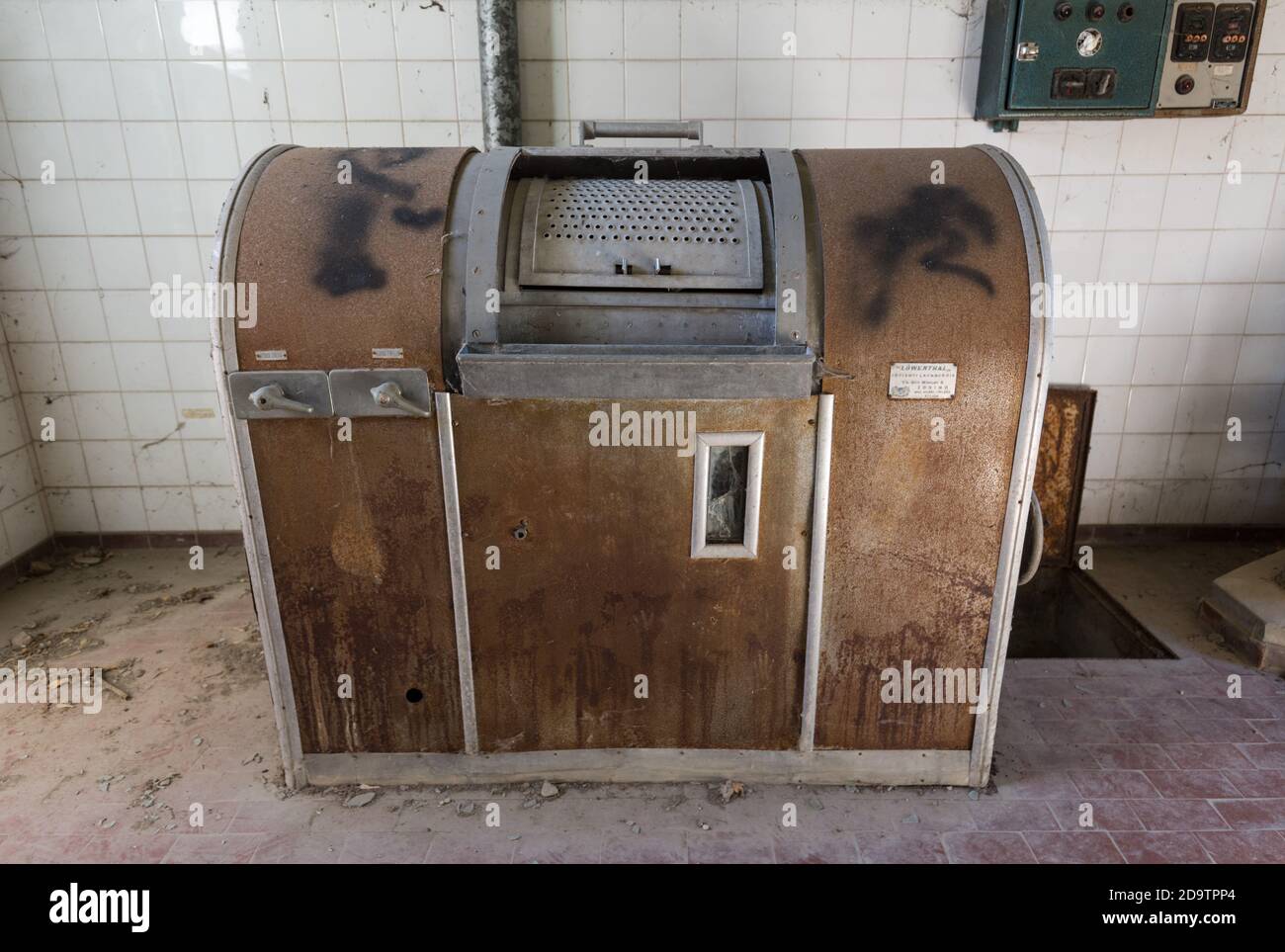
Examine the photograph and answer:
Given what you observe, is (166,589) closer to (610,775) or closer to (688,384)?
(610,775)

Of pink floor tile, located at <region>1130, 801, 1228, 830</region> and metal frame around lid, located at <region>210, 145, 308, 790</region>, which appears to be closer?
metal frame around lid, located at <region>210, 145, 308, 790</region>

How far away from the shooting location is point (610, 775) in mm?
2369

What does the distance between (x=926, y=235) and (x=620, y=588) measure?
1176 mm

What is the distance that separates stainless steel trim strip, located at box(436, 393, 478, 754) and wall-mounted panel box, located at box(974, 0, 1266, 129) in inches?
99.8

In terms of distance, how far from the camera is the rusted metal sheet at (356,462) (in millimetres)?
1951

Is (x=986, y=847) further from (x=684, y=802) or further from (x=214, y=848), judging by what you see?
(x=214, y=848)

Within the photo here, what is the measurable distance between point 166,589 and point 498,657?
2.14 meters

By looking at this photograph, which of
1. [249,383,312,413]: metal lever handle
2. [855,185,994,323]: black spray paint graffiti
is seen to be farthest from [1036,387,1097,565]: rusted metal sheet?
[249,383,312,413]: metal lever handle

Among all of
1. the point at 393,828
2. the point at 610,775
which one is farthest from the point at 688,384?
the point at 393,828

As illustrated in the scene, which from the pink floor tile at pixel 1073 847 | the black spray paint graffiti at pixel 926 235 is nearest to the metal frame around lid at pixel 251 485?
the black spray paint graffiti at pixel 926 235

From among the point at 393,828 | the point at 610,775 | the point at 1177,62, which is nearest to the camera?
the point at 393,828

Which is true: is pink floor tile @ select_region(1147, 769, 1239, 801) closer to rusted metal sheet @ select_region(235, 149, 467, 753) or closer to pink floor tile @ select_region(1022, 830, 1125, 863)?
pink floor tile @ select_region(1022, 830, 1125, 863)

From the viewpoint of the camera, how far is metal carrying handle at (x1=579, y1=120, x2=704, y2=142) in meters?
2.38

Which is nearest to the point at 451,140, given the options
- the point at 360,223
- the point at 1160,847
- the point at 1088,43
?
the point at 360,223
